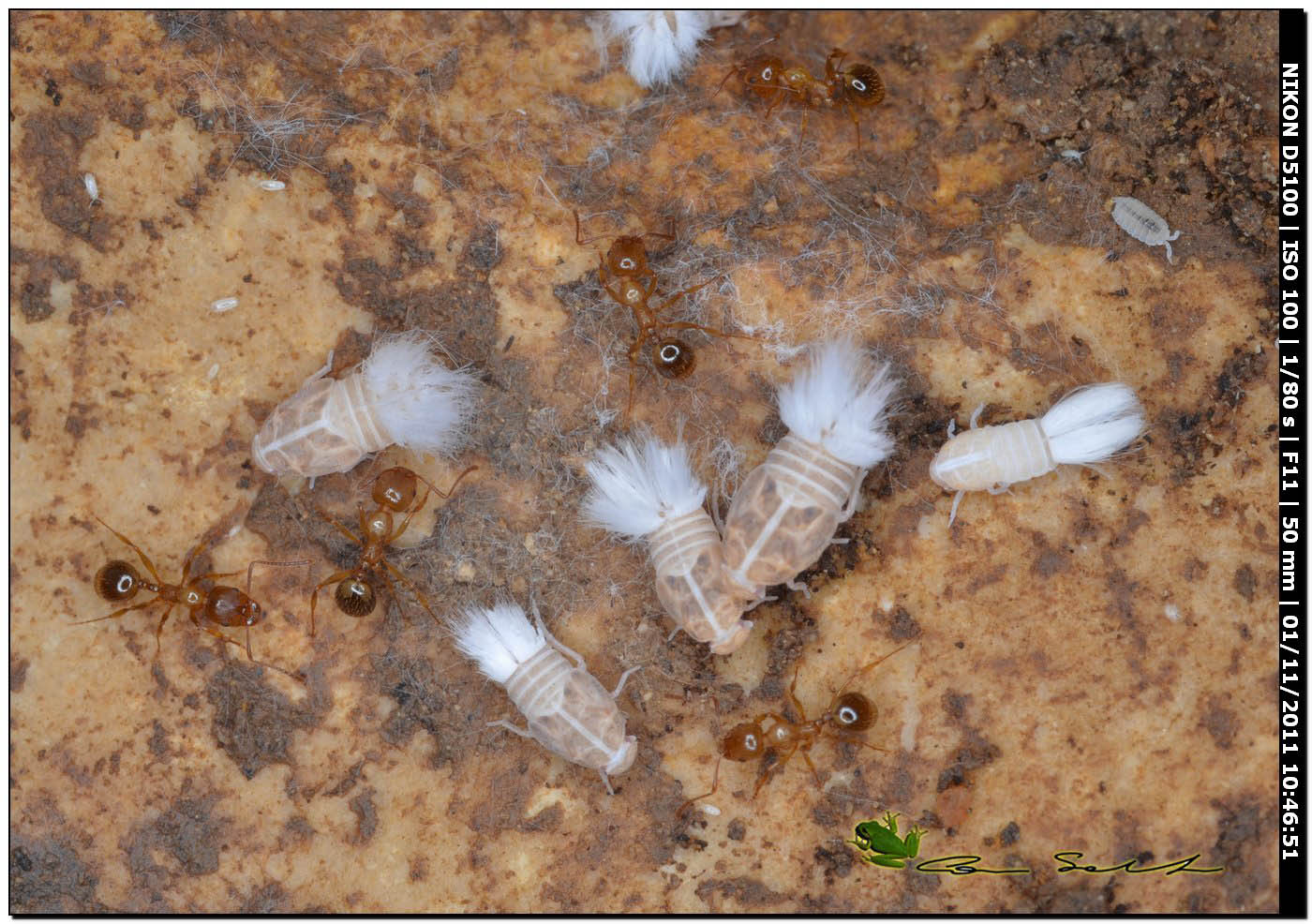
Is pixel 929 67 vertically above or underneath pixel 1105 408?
above

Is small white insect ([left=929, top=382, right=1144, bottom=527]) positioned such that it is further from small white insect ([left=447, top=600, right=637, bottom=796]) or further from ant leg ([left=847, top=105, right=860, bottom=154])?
small white insect ([left=447, top=600, right=637, bottom=796])

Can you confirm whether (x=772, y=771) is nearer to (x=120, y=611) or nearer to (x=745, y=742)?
(x=745, y=742)

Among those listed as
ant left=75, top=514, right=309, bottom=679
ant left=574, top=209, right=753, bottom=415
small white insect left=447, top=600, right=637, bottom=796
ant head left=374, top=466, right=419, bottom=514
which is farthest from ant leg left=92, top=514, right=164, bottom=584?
ant left=574, top=209, right=753, bottom=415

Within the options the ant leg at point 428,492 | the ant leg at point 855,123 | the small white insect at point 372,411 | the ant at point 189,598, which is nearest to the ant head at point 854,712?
the ant leg at point 428,492

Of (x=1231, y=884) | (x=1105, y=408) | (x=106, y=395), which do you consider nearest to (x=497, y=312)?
(x=106, y=395)

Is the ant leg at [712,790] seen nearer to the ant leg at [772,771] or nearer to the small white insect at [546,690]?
the ant leg at [772,771]

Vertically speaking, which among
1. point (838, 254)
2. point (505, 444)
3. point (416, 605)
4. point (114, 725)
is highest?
point (838, 254)

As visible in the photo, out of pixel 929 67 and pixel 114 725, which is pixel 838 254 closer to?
pixel 929 67
